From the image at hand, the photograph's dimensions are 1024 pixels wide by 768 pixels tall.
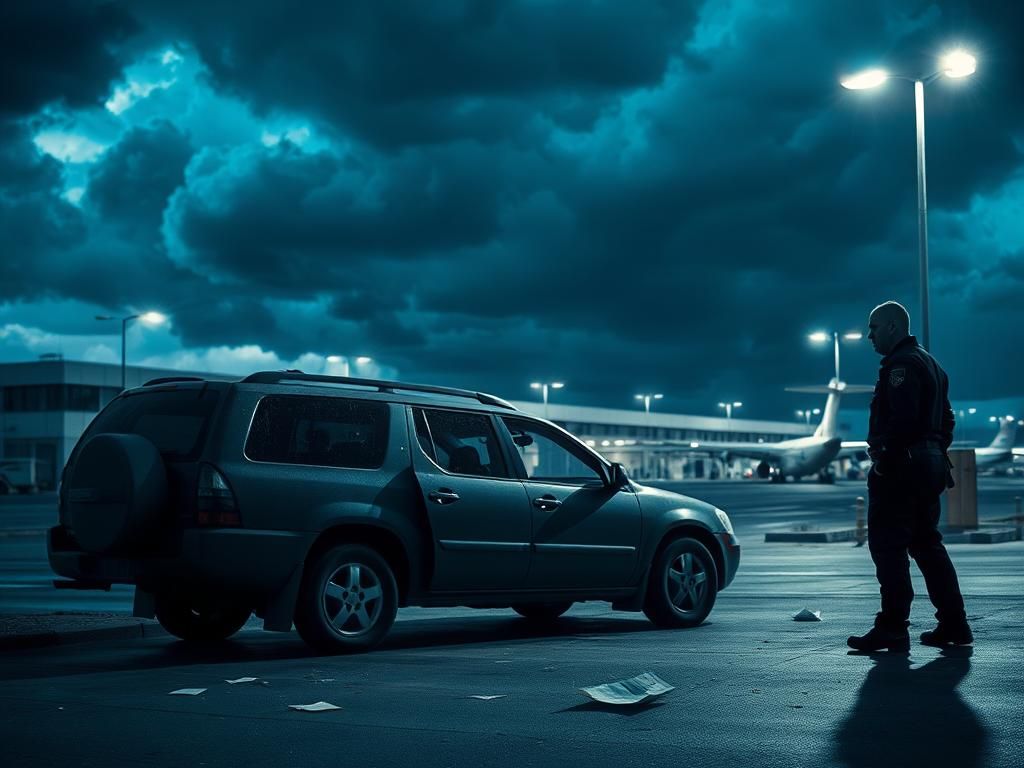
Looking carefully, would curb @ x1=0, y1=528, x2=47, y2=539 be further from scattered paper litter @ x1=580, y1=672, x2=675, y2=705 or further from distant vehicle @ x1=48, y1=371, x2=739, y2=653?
scattered paper litter @ x1=580, y1=672, x2=675, y2=705

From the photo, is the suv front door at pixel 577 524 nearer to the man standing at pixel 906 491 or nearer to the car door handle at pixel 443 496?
the car door handle at pixel 443 496

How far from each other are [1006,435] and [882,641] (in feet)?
417

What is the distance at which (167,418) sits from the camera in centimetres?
Result: 915

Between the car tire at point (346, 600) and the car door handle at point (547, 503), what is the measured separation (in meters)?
1.34

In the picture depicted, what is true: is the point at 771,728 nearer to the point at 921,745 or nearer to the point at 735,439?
the point at 921,745

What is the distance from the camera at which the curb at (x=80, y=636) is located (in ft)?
31.7

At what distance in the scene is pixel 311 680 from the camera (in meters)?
7.73

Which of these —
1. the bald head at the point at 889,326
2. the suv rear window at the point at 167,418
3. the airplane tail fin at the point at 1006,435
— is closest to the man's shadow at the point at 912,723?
the bald head at the point at 889,326

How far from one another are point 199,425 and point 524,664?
259cm

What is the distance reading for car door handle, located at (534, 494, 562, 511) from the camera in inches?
396

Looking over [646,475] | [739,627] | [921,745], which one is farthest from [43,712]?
[646,475]

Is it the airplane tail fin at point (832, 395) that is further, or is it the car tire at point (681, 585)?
the airplane tail fin at point (832, 395)

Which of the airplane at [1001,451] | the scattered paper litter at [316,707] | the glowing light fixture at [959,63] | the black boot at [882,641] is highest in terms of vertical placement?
the glowing light fixture at [959,63]

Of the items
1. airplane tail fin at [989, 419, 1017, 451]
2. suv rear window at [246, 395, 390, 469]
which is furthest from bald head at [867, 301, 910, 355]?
airplane tail fin at [989, 419, 1017, 451]
